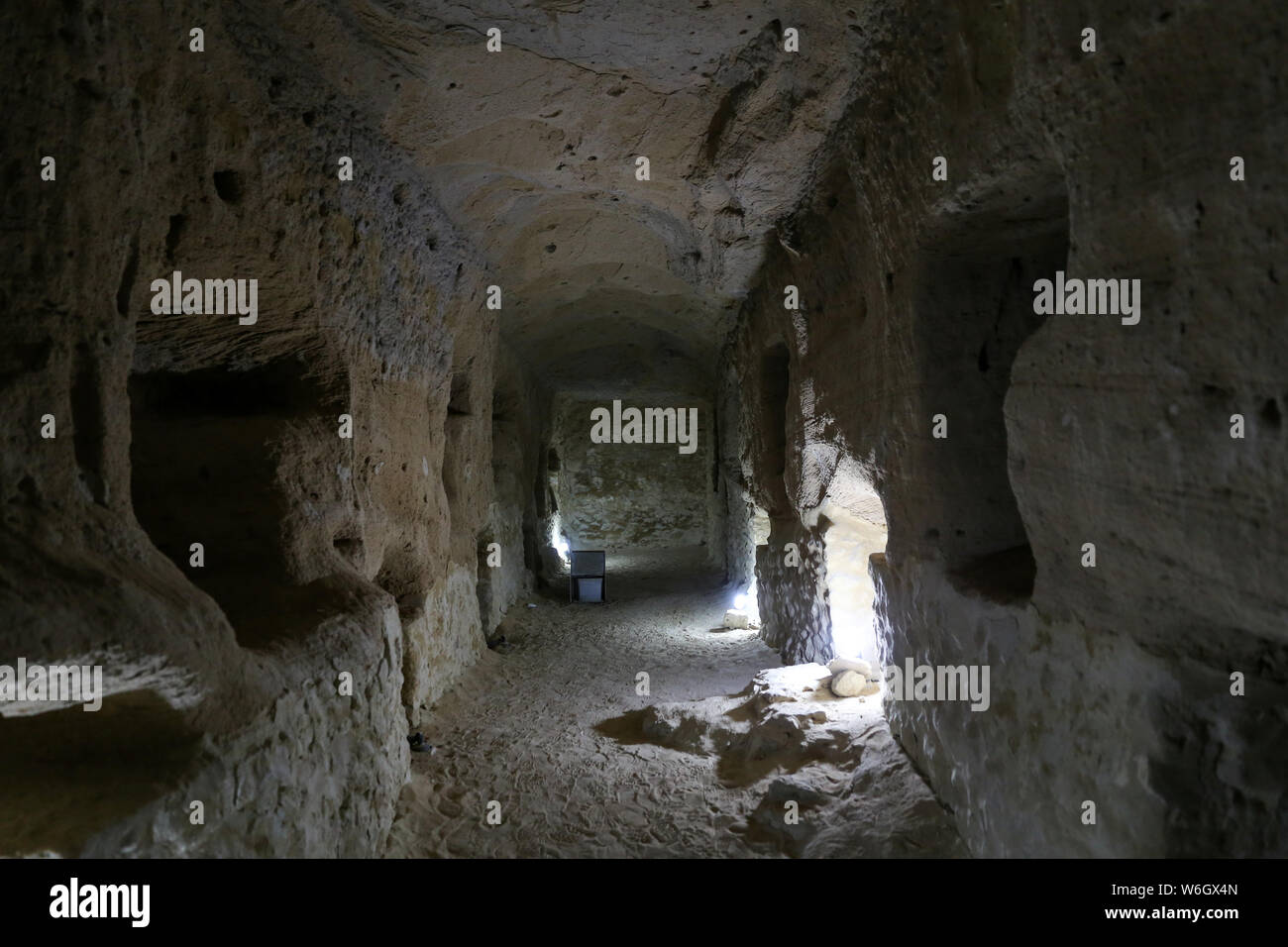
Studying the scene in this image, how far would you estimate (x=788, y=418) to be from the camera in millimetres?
6672

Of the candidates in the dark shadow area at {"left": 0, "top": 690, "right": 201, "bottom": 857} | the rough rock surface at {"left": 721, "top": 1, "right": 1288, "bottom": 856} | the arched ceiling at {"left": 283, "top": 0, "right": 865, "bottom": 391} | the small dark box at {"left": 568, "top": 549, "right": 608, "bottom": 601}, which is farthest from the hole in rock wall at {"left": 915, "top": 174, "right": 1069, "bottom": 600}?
the small dark box at {"left": 568, "top": 549, "right": 608, "bottom": 601}

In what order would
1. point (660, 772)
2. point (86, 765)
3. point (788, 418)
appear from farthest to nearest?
point (788, 418) < point (660, 772) < point (86, 765)

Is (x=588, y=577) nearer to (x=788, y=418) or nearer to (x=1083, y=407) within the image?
(x=788, y=418)

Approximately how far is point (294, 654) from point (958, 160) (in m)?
3.31

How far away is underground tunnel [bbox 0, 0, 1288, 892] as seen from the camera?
6.44ft

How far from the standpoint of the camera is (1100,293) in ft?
7.22

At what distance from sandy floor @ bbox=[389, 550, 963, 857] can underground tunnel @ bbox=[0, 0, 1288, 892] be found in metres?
0.03

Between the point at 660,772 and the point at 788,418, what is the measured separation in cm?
344

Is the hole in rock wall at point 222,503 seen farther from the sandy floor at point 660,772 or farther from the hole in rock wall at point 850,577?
the hole in rock wall at point 850,577

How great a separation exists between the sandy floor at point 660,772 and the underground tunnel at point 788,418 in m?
→ 0.03

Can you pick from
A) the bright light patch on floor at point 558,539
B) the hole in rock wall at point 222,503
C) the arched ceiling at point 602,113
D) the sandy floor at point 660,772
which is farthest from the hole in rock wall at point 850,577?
the bright light patch on floor at point 558,539

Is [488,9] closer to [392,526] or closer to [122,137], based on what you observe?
[122,137]

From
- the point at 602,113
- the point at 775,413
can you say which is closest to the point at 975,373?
the point at 602,113

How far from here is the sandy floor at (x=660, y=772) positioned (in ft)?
11.6
